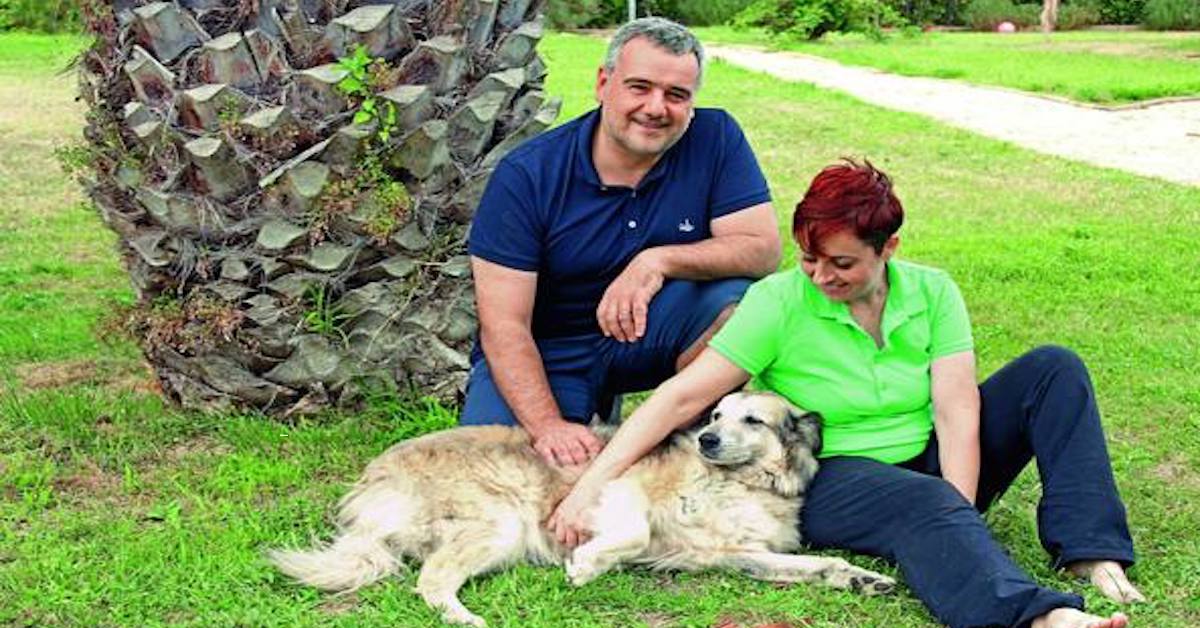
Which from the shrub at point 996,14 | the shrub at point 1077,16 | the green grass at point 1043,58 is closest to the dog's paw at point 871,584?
the green grass at point 1043,58

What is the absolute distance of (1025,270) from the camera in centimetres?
838

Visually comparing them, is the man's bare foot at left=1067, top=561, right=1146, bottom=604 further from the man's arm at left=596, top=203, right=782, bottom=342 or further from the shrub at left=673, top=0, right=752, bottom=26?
the shrub at left=673, top=0, right=752, bottom=26

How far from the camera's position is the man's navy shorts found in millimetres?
4758

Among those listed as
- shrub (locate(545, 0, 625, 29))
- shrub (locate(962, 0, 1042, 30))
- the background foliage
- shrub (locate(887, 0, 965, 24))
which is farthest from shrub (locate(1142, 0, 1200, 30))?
the background foliage

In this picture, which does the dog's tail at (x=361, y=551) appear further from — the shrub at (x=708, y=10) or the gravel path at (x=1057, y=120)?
the shrub at (x=708, y=10)

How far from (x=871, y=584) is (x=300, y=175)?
243cm

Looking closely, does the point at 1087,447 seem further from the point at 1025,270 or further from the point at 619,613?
the point at 1025,270

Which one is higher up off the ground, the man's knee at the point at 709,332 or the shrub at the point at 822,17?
the man's knee at the point at 709,332

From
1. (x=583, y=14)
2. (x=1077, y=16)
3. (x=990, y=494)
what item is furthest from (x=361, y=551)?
(x=1077, y=16)

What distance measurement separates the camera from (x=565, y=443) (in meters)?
4.40

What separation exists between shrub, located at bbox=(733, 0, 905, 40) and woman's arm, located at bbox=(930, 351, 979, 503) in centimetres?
2613

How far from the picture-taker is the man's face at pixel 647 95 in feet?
14.6

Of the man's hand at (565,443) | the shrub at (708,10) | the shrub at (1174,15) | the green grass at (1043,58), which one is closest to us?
the man's hand at (565,443)

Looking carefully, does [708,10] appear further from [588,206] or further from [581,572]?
[581,572]
